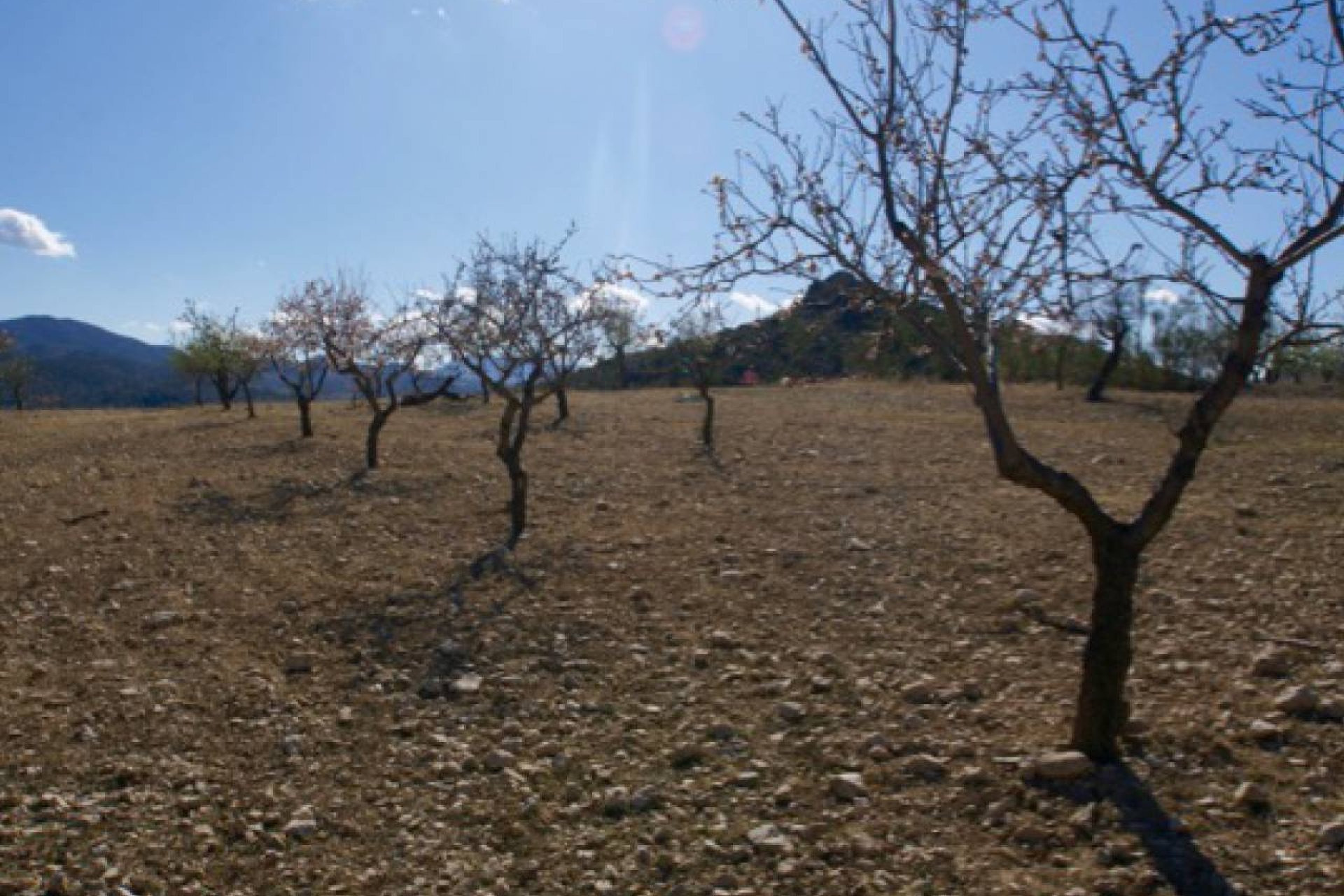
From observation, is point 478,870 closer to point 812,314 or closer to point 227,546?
point 812,314

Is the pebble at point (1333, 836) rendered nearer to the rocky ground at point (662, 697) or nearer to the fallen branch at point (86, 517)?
the rocky ground at point (662, 697)

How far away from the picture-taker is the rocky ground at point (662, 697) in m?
4.64

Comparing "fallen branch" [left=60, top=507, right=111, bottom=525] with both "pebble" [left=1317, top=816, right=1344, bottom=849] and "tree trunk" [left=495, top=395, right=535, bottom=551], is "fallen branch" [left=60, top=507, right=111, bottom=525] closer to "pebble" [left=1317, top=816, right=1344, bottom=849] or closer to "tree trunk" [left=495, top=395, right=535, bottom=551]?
"tree trunk" [left=495, top=395, right=535, bottom=551]

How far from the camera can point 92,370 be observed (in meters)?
91.8

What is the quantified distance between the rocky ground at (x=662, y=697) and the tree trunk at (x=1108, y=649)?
0.23 m

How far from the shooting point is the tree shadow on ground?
13.4ft

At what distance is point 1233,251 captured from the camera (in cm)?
470

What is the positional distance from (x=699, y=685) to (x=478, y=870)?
2.43m

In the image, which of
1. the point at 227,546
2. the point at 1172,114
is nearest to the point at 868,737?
the point at 1172,114

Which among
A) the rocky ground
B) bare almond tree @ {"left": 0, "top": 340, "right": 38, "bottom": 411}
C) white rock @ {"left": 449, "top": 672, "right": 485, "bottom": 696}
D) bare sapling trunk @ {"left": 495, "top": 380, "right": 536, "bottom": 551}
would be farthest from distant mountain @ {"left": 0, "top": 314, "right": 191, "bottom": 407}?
white rock @ {"left": 449, "top": 672, "right": 485, "bottom": 696}

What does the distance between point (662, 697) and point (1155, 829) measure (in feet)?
10.1

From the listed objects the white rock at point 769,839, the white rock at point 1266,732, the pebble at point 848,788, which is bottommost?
the white rock at point 769,839

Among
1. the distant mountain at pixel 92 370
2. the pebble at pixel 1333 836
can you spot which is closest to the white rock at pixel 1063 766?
the pebble at pixel 1333 836

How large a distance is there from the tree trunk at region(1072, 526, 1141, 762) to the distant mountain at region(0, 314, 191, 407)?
128ft
